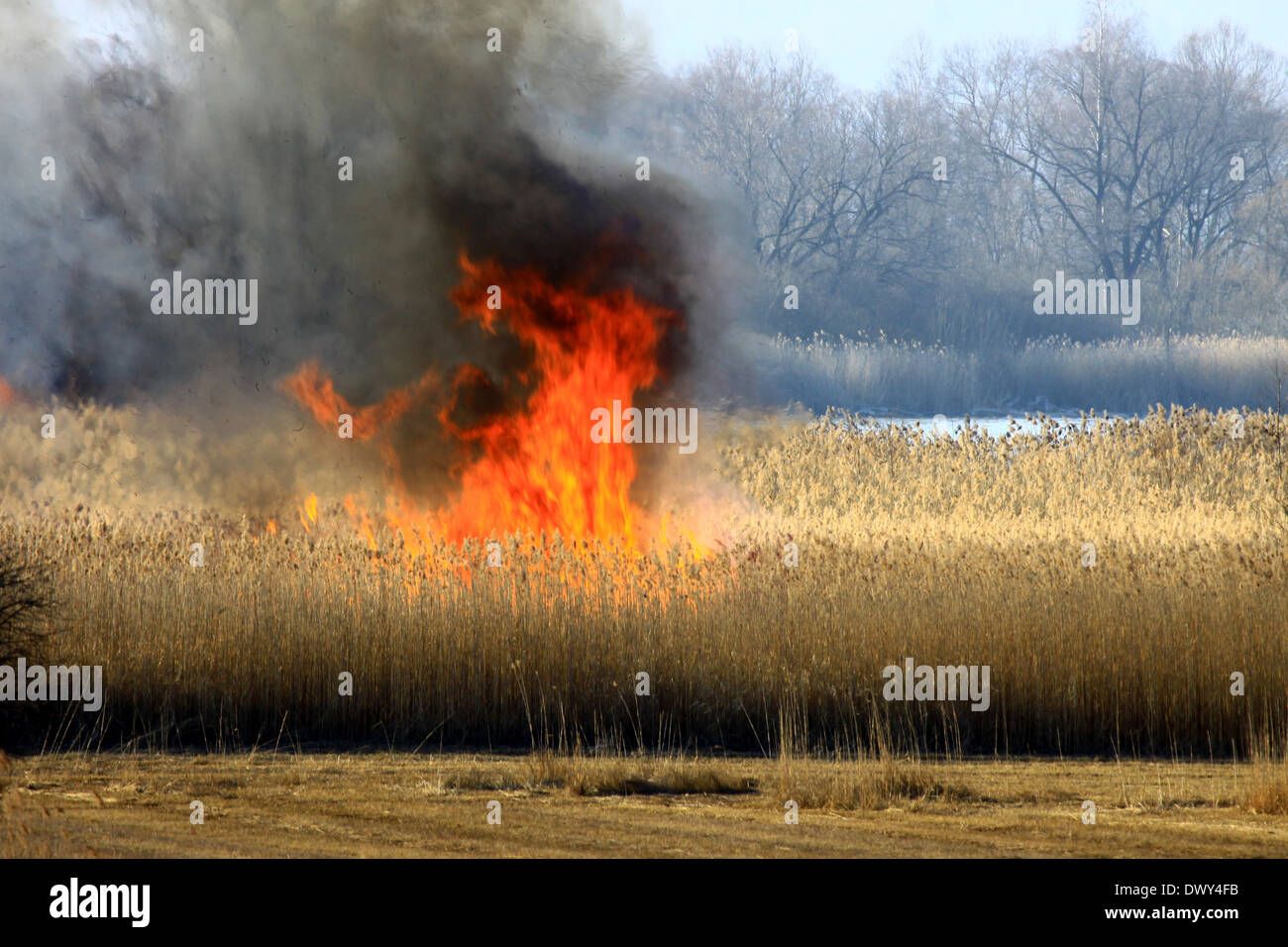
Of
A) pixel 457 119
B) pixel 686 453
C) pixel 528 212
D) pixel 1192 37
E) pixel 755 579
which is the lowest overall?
pixel 755 579

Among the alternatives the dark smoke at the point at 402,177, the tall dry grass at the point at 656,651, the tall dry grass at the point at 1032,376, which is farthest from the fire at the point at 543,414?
the tall dry grass at the point at 1032,376

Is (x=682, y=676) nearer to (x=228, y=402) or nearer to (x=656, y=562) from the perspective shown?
(x=656, y=562)

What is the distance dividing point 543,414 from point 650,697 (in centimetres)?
432

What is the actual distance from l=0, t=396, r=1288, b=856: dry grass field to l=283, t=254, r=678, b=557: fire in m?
0.70

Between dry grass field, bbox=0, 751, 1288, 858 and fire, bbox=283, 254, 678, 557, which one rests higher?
fire, bbox=283, 254, 678, 557

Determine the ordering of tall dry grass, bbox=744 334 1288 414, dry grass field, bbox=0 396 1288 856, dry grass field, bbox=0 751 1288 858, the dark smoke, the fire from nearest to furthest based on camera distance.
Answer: dry grass field, bbox=0 751 1288 858 → dry grass field, bbox=0 396 1288 856 → the fire → the dark smoke → tall dry grass, bbox=744 334 1288 414

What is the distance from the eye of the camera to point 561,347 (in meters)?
14.1

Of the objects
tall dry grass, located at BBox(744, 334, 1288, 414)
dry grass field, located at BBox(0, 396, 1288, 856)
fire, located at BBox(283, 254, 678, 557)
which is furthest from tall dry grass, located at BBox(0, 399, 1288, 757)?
tall dry grass, located at BBox(744, 334, 1288, 414)

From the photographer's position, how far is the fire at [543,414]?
1368 centimetres

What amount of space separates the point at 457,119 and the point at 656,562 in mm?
5905

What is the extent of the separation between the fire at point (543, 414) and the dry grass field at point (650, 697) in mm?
696

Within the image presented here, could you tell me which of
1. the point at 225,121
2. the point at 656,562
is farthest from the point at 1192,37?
the point at 656,562

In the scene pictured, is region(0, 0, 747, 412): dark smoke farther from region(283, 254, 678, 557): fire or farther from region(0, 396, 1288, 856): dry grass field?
region(0, 396, 1288, 856): dry grass field

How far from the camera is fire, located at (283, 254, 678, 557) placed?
44.9 ft
